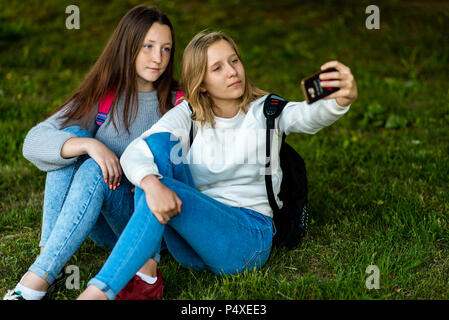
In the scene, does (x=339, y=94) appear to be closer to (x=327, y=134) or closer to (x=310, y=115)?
(x=310, y=115)

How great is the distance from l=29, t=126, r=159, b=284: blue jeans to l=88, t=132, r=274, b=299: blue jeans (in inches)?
8.2

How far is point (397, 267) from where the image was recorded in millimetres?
2463

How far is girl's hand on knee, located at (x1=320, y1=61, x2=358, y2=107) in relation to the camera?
2023mm

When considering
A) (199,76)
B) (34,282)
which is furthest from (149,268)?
(199,76)

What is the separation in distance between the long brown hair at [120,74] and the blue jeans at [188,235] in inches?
20.6

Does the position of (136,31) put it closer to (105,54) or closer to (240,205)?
(105,54)

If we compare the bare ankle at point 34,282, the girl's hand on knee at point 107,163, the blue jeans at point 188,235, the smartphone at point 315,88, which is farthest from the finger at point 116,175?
the smartphone at point 315,88

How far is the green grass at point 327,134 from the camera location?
2475 mm

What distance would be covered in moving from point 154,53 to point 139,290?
1213 mm

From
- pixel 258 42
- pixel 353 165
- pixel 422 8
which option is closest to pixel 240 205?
pixel 353 165

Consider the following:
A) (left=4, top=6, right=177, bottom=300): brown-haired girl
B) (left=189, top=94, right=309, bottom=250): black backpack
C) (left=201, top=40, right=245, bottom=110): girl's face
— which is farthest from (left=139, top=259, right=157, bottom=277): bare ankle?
(left=201, top=40, right=245, bottom=110): girl's face

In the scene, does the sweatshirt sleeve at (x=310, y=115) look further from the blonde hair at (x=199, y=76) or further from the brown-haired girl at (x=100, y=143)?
the brown-haired girl at (x=100, y=143)
